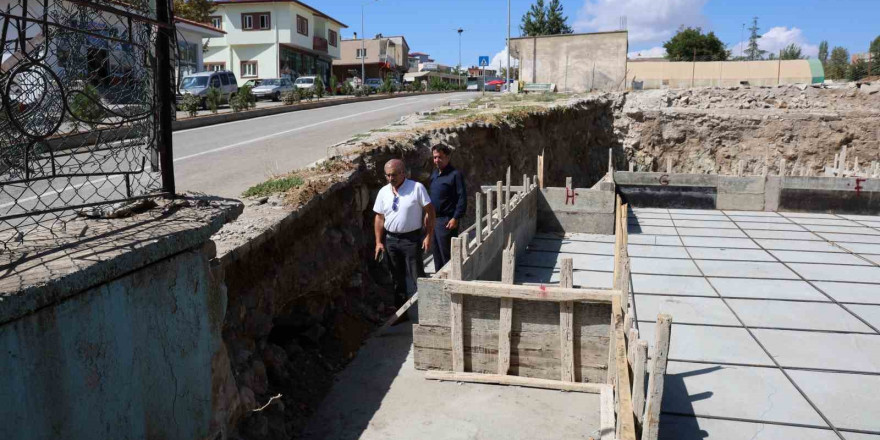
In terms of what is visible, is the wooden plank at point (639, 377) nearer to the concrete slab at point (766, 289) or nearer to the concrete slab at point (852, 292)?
the concrete slab at point (766, 289)

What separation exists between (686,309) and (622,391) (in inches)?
158

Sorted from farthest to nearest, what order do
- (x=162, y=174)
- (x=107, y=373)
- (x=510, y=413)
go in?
(x=510, y=413) → (x=162, y=174) → (x=107, y=373)

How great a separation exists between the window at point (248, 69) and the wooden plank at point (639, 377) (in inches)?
1756

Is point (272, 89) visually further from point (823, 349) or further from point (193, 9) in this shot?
point (823, 349)

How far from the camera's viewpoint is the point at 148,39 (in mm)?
3383

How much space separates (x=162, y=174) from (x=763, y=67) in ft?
135

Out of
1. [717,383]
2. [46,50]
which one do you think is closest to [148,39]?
[46,50]

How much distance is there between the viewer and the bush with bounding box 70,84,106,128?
3041mm

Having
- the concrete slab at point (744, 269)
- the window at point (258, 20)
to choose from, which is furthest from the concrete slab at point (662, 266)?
the window at point (258, 20)

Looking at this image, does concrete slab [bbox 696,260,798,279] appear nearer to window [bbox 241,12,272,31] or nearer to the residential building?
window [bbox 241,12,272,31]

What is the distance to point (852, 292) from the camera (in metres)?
8.33

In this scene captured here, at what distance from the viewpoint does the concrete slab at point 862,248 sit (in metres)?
10.4

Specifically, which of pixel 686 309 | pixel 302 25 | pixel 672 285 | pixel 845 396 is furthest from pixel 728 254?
pixel 302 25

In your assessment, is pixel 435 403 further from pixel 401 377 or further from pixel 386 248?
pixel 386 248
